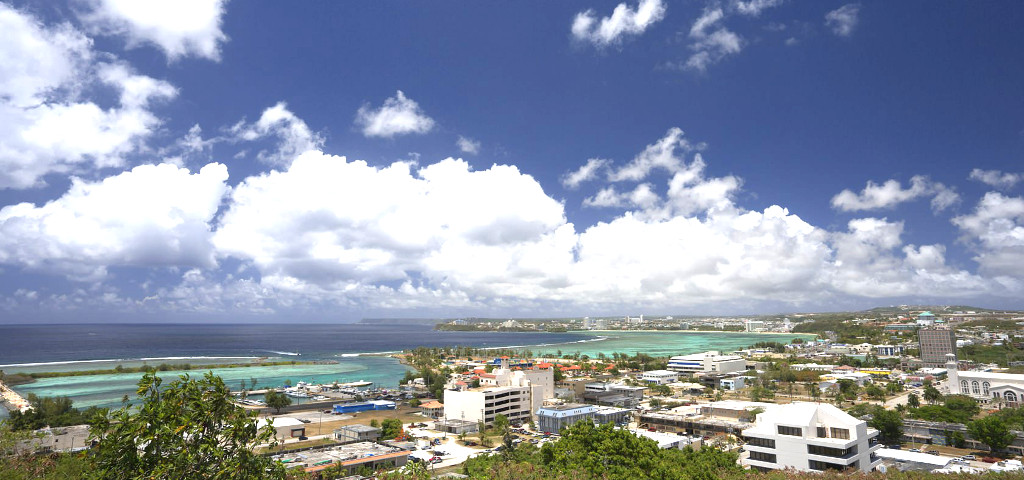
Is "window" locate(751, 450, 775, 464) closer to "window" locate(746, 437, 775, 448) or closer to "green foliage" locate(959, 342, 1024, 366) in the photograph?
"window" locate(746, 437, 775, 448)

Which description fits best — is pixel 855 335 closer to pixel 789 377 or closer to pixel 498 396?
pixel 789 377

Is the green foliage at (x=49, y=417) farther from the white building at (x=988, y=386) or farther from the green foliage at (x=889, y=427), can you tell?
the white building at (x=988, y=386)

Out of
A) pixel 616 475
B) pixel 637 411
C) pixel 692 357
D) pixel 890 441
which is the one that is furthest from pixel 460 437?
pixel 692 357

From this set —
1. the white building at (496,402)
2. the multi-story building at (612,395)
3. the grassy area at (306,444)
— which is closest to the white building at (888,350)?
the multi-story building at (612,395)

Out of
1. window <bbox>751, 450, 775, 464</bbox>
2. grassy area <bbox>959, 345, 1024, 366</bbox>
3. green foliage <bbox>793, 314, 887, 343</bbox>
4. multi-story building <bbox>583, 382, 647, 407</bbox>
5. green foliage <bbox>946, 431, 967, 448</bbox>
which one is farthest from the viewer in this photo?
green foliage <bbox>793, 314, 887, 343</bbox>

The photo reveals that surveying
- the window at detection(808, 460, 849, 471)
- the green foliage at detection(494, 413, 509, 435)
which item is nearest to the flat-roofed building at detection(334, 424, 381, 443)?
the green foliage at detection(494, 413, 509, 435)
